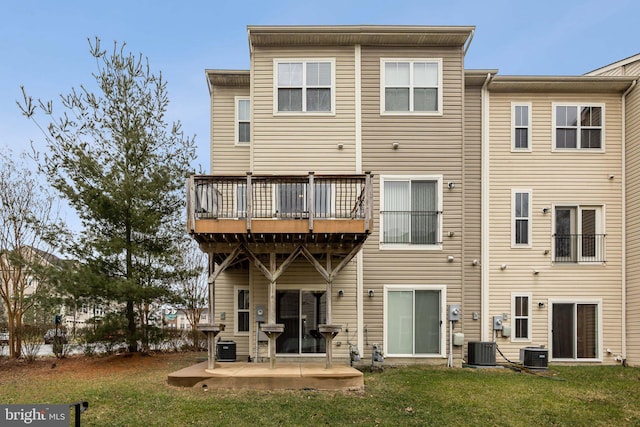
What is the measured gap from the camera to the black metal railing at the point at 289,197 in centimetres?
879

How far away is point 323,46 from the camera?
439 inches

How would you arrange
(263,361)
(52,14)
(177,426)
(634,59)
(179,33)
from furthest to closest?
(179,33), (52,14), (634,59), (263,361), (177,426)

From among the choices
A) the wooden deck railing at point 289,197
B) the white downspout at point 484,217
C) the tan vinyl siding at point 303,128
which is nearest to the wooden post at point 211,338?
the wooden deck railing at point 289,197

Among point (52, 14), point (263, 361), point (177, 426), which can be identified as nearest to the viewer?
point (177, 426)

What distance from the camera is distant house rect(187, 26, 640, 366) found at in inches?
425

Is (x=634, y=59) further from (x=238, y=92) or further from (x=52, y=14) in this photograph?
(x=52, y=14)

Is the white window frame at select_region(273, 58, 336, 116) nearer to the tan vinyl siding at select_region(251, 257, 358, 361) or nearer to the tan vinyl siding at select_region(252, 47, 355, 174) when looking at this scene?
the tan vinyl siding at select_region(252, 47, 355, 174)

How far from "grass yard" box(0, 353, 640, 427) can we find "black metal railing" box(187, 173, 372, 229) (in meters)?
3.35

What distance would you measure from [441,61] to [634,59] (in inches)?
220

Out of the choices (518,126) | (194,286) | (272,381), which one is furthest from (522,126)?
(194,286)

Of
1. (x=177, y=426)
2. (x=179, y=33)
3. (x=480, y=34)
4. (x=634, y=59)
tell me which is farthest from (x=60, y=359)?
(x=634, y=59)

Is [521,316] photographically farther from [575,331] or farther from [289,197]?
[289,197]

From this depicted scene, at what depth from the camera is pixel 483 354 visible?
10.8 metres

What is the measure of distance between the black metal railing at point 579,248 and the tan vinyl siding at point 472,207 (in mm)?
2246
